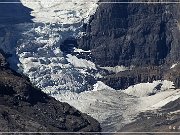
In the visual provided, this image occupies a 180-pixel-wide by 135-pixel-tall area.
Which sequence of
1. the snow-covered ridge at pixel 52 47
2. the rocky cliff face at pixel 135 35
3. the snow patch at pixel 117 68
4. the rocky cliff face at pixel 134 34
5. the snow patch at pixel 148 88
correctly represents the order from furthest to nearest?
the rocky cliff face at pixel 134 34 < the rocky cliff face at pixel 135 35 < the snow patch at pixel 117 68 < the snow-covered ridge at pixel 52 47 < the snow patch at pixel 148 88

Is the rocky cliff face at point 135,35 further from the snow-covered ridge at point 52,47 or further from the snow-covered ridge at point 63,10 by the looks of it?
the snow-covered ridge at point 52,47

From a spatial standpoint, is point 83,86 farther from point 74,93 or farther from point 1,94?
point 1,94

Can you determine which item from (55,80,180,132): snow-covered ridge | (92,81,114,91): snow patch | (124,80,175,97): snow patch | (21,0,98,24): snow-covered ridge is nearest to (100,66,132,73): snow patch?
(21,0,98,24): snow-covered ridge

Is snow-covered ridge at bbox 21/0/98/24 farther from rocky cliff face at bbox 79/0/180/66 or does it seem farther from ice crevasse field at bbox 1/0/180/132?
rocky cliff face at bbox 79/0/180/66

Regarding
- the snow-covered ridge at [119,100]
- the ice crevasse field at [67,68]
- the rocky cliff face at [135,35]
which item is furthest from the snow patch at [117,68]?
the snow-covered ridge at [119,100]

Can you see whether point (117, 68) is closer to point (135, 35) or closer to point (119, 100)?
point (135, 35)

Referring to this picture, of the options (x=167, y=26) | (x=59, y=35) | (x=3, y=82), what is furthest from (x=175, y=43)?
(x=3, y=82)

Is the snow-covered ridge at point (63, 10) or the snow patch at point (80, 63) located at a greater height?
the snow-covered ridge at point (63, 10)
